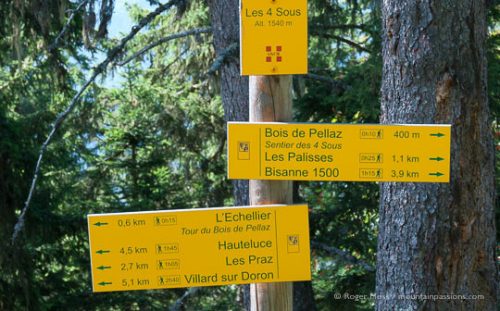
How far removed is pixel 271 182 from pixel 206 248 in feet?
1.16

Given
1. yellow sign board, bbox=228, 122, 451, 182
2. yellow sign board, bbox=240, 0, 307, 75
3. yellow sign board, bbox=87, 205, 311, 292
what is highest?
yellow sign board, bbox=240, 0, 307, 75

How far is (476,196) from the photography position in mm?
4426

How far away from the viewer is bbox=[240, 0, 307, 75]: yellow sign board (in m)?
3.00

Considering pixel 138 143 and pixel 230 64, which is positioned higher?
pixel 230 64

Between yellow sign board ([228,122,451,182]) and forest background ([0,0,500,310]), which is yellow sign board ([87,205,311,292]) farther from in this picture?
forest background ([0,0,500,310])

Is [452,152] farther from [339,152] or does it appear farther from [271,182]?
[271,182]

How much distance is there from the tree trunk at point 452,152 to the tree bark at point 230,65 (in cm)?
271

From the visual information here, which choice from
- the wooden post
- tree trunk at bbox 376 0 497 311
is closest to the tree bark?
tree trunk at bbox 376 0 497 311

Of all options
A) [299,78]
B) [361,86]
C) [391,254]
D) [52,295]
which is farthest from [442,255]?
[52,295]

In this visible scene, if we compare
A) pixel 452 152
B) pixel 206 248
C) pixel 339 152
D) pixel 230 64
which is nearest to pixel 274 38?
pixel 339 152

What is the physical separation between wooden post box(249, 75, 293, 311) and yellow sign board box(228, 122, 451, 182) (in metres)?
0.08

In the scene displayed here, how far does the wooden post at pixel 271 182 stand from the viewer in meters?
3.05

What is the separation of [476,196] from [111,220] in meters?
2.30

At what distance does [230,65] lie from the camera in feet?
23.2
